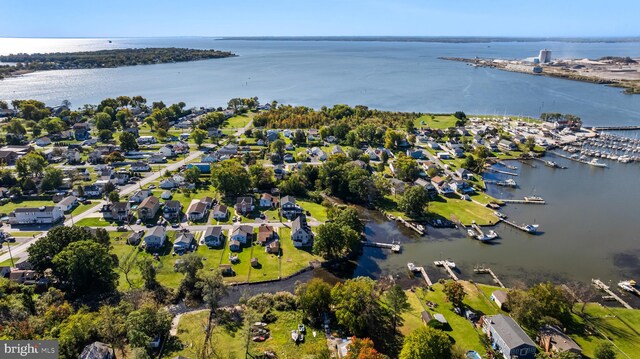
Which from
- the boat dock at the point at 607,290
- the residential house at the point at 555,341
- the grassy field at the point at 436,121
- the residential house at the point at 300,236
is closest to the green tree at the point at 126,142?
the residential house at the point at 300,236

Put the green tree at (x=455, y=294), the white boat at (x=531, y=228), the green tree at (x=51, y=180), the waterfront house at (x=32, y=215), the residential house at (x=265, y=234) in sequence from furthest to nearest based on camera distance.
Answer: the green tree at (x=51, y=180) → the white boat at (x=531, y=228) → the waterfront house at (x=32, y=215) → the residential house at (x=265, y=234) → the green tree at (x=455, y=294)

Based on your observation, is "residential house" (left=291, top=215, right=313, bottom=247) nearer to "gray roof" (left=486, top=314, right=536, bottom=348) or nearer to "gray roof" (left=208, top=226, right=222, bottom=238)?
"gray roof" (left=208, top=226, right=222, bottom=238)

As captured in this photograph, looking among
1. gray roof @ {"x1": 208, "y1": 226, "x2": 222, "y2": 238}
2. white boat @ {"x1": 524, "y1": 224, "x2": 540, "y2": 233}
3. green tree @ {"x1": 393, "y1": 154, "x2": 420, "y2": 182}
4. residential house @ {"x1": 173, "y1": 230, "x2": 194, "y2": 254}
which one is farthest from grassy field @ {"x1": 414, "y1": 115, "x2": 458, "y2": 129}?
residential house @ {"x1": 173, "y1": 230, "x2": 194, "y2": 254}

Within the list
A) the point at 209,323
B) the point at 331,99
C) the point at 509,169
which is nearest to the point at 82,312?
the point at 209,323

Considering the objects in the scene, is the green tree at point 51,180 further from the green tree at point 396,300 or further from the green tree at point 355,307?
the green tree at point 396,300

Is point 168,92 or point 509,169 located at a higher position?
point 168,92

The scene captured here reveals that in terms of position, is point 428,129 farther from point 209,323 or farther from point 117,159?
point 209,323
